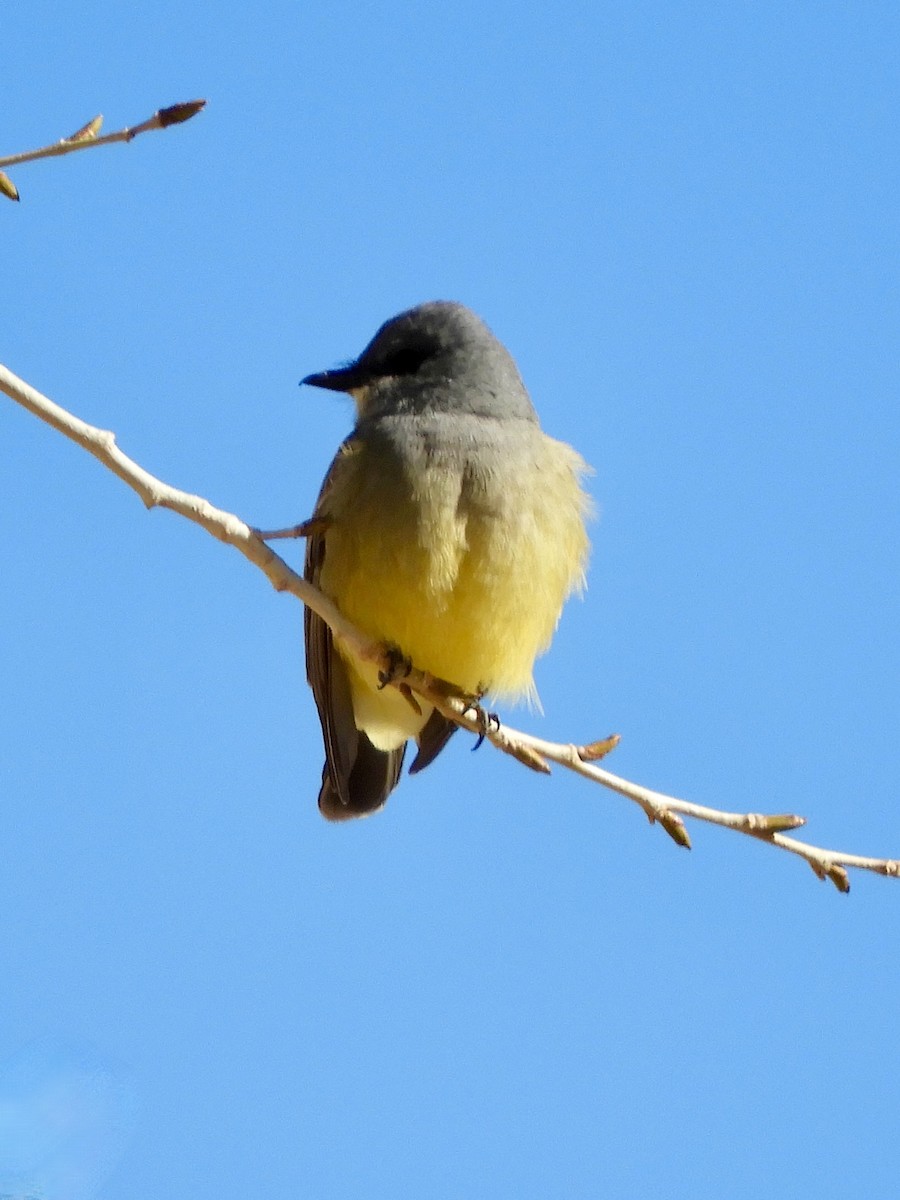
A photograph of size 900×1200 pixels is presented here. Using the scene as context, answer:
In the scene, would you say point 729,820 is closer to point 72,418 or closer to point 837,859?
point 837,859

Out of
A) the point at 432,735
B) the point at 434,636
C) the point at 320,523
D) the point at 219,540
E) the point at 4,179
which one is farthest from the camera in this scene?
the point at 432,735

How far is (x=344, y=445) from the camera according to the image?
6.18m

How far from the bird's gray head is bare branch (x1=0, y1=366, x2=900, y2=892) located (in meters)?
1.83

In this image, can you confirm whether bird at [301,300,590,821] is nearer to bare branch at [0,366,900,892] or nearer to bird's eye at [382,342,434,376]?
bird's eye at [382,342,434,376]

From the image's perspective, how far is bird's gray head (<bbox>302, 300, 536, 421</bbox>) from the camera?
6.36 metres

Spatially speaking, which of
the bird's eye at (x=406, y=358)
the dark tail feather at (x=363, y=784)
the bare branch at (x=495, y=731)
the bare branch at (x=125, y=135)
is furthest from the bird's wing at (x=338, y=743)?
the bare branch at (x=125, y=135)

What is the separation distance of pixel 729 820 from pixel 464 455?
2.39 meters

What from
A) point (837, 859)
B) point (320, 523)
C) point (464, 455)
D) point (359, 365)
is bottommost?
point (837, 859)

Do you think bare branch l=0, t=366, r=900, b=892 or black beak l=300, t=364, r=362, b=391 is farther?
black beak l=300, t=364, r=362, b=391

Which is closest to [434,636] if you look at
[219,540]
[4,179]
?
[219,540]

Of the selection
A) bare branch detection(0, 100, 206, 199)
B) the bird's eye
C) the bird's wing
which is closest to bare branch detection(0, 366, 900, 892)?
bare branch detection(0, 100, 206, 199)

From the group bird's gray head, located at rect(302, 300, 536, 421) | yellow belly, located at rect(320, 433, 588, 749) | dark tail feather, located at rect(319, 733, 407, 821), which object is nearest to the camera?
yellow belly, located at rect(320, 433, 588, 749)

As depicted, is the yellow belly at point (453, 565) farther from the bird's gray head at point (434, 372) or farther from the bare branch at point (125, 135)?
the bare branch at point (125, 135)

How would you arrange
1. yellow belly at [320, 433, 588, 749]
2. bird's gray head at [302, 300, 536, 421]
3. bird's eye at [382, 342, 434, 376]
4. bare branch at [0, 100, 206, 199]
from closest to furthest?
1. bare branch at [0, 100, 206, 199]
2. yellow belly at [320, 433, 588, 749]
3. bird's gray head at [302, 300, 536, 421]
4. bird's eye at [382, 342, 434, 376]
